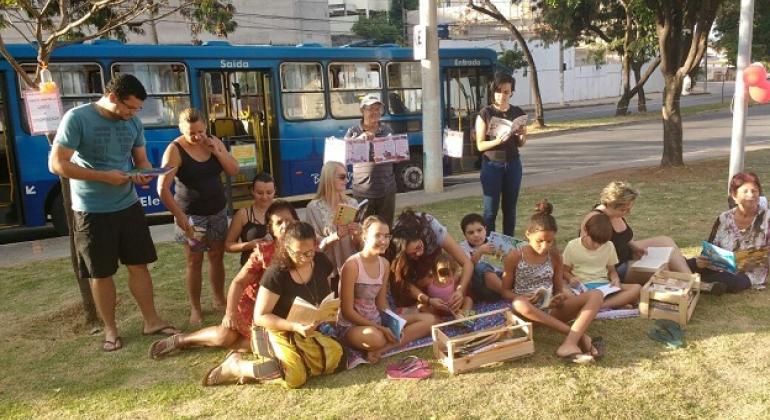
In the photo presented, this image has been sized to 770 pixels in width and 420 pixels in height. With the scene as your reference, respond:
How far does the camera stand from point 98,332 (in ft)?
16.0

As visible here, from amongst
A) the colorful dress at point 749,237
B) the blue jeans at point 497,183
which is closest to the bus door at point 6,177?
the blue jeans at point 497,183

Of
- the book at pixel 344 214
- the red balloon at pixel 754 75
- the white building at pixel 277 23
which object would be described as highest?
Answer: the white building at pixel 277 23

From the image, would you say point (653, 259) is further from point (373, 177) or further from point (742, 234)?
point (373, 177)

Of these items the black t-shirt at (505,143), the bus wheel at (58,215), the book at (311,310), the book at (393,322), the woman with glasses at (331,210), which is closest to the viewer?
the book at (311,310)

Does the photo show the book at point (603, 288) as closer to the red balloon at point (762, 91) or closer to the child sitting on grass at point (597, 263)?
the child sitting on grass at point (597, 263)

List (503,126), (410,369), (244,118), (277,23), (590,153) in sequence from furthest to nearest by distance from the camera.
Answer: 1. (277,23)
2. (590,153)
3. (244,118)
4. (503,126)
5. (410,369)

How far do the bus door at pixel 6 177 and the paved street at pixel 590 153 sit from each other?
434 mm

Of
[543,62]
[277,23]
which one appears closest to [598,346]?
[277,23]

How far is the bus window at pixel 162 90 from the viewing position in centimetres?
941

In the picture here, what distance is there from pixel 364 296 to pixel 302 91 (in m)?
6.95

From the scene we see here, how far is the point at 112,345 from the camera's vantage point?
14.9ft

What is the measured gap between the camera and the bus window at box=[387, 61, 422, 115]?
11711 mm

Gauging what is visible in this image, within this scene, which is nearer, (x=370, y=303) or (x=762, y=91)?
(x=370, y=303)

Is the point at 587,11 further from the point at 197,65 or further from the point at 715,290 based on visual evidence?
the point at 715,290
